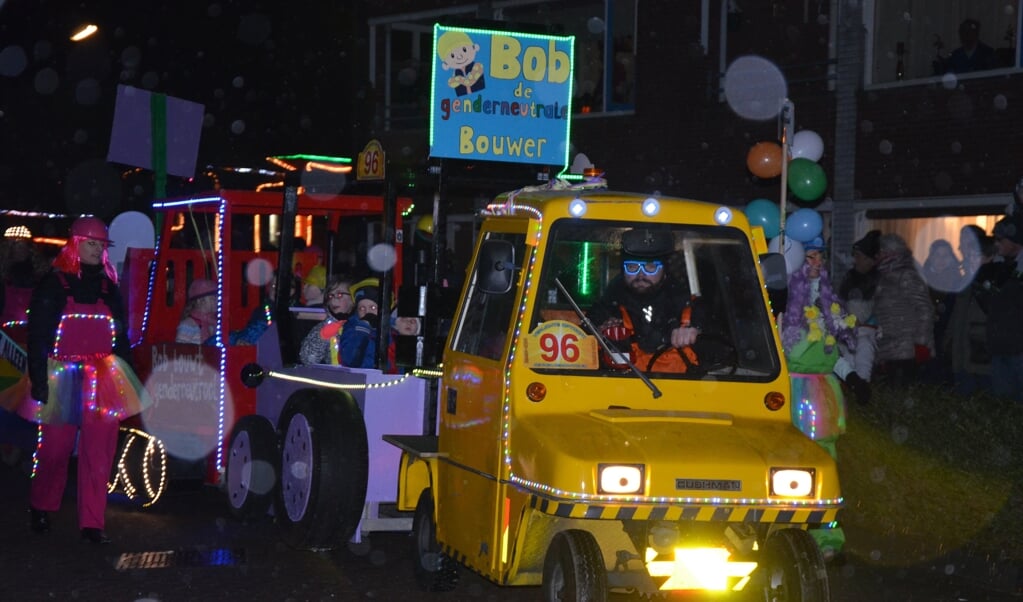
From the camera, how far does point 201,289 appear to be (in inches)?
437

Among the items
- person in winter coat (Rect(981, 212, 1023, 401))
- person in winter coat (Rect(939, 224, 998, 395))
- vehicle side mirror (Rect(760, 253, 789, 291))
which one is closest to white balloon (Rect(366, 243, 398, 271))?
vehicle side mirror (Rect(760, 253, 789, 291))

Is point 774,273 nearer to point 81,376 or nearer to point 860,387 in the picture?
point 860,387

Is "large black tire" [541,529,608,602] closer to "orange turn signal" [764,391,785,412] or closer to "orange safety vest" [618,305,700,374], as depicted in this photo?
"orange safety vest" [618,305,700,374]

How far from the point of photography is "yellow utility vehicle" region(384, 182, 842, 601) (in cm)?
623

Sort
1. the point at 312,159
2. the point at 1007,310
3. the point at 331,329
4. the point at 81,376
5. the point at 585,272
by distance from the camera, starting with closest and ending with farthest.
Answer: the point at 585,272 → the point at 81,376 → the point at 331,329 → the point at 312,159 → the point at 1007,310

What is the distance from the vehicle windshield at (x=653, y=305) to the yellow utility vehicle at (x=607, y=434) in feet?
0.03

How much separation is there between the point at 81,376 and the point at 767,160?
777 cm

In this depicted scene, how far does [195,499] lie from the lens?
11.6 metres

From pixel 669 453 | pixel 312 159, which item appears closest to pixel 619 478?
pixel 669 453

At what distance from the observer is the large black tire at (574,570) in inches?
241

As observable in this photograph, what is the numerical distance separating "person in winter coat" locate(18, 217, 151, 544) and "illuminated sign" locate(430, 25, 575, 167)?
7.70 feet

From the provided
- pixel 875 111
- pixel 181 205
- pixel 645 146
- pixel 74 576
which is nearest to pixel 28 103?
pixel 645 146

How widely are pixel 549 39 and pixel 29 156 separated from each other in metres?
20.8

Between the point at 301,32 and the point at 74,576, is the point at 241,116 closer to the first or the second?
the point at 301,32
